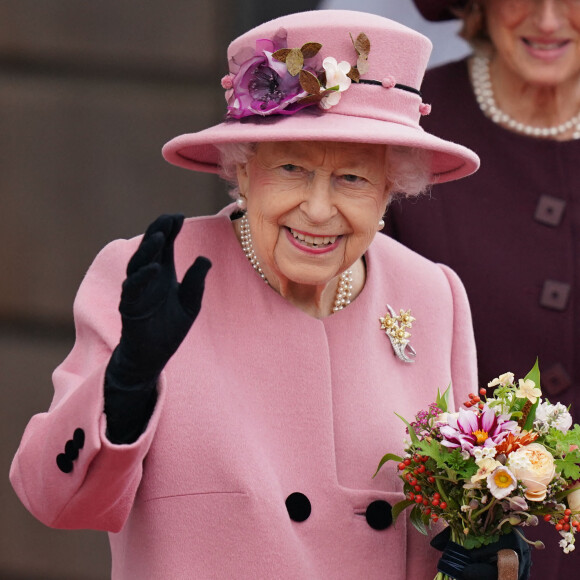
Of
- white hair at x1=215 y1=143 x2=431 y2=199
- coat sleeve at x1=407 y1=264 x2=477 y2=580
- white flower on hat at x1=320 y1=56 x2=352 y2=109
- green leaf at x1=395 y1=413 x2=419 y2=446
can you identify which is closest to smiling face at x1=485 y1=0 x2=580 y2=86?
coat sleeve at x1=407 y1=264 x2=477 y2=580

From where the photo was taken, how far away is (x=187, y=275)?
229 cm

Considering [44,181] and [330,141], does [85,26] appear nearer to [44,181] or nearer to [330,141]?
[44,181]

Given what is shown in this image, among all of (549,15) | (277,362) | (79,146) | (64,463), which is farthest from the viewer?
(79,146)

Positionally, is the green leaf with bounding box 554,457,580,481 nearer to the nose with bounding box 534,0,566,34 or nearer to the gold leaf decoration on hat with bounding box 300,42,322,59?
the gold leaf decoration on hat with bounding box 300,42,322,59

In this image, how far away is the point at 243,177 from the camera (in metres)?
2.84

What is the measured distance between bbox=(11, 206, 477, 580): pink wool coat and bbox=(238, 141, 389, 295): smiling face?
0.15 meters

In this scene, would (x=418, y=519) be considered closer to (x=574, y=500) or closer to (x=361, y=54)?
(x=574, y=500)

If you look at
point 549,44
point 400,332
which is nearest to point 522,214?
point 549,44

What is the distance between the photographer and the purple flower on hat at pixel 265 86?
2674 millimetres

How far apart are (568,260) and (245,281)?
132cm

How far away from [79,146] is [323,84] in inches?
81.8

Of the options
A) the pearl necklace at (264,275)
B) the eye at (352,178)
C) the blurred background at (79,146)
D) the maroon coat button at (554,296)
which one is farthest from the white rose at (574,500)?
the blurred background at (79,146)

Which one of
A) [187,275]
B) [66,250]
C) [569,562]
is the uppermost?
[187,275]

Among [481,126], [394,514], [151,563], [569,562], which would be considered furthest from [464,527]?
[481,126]
